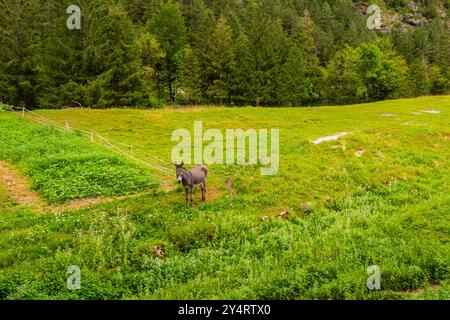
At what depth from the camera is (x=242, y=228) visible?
17641 mm

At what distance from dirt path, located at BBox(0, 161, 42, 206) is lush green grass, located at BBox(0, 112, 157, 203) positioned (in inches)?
16.7

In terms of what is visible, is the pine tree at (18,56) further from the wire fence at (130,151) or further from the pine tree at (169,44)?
the pine tree at (169,44)

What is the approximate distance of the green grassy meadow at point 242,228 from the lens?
1309 centimetres

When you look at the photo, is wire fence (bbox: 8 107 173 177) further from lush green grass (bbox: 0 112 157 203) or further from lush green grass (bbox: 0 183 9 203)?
lush green grass (bbox: 0 183 9 203)

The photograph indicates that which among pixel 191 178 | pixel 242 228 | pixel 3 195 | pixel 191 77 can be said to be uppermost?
pixel 191 77

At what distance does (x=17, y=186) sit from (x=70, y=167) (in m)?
2.95

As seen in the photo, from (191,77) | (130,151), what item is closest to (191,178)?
(130,151)

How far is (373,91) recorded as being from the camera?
82.9m

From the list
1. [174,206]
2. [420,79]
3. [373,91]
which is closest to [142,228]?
[174,206]

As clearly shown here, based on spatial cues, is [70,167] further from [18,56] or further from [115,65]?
[18,56]

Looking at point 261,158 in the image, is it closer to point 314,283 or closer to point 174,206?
point 174,206

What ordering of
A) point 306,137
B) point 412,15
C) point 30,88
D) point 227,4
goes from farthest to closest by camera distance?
point 412,15
point 227,4
point 30,88
point 306,137
